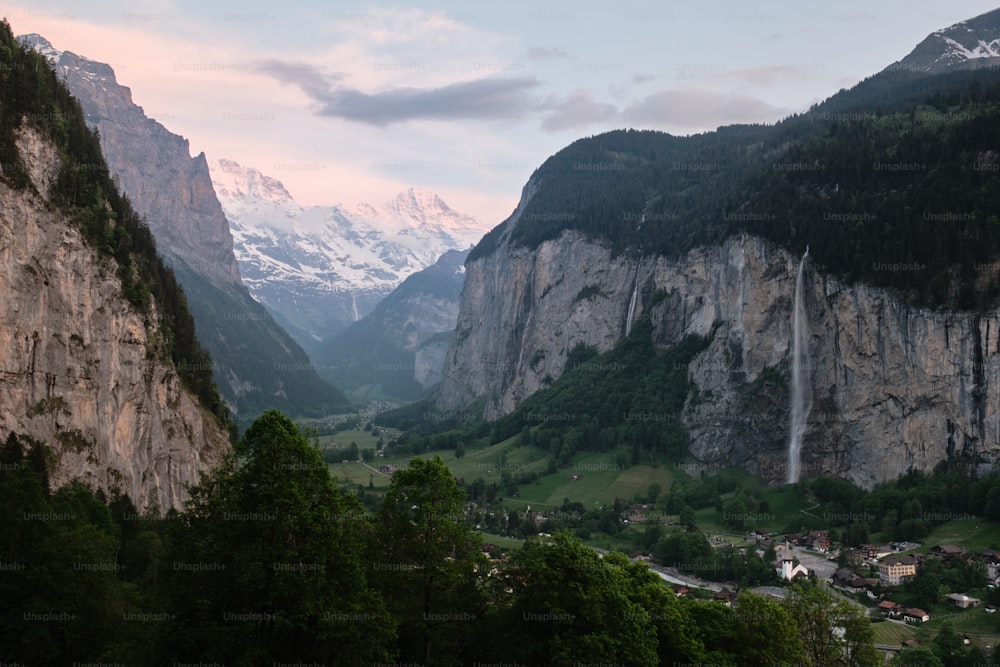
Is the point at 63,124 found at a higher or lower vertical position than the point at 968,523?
higher

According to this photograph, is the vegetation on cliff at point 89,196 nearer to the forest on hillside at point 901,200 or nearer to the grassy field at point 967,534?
the grassy field at point 967,534

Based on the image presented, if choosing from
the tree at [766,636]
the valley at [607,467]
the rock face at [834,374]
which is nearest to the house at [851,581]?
the valley at [607,467]

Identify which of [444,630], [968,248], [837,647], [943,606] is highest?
[968,248]

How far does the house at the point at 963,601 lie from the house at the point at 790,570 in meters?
14.6

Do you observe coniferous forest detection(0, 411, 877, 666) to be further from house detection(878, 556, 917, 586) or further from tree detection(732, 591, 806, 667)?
house detection(878, 556, 917, 586)

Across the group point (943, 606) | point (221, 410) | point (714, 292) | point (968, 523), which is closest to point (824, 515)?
point (968, 523)

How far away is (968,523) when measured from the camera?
105 metres

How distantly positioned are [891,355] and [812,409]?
57.8 ft

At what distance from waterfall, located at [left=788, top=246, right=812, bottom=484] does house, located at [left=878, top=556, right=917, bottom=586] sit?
44863 millimetres

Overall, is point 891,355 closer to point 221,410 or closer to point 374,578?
point 221,410

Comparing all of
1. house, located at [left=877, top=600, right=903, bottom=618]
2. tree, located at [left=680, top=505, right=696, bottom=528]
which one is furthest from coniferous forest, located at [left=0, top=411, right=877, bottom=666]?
tree, located at [left=680, top=505, right=696, bottom=528]

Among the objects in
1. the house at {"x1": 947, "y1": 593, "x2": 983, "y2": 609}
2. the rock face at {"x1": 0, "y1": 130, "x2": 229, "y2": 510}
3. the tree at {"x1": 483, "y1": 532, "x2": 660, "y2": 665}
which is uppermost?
the rock face at {"x1": 0, "y1": 130, "x2": 229, "y2": 510}

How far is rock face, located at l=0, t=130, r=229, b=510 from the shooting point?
6400cm

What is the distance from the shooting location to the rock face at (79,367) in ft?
210
